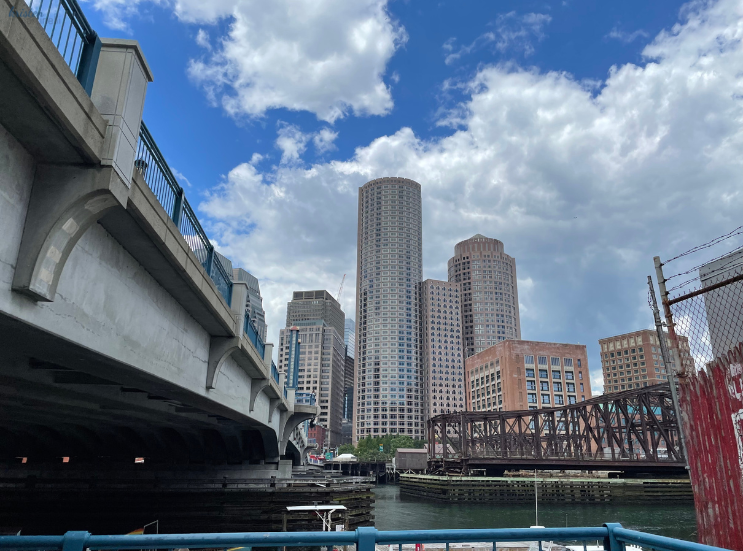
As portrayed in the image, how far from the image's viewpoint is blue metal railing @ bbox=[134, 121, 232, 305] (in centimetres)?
1010

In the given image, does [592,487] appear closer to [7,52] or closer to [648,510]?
[648,510]

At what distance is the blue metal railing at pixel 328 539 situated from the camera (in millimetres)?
4094

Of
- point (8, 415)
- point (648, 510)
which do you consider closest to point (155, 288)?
point (8, 415)

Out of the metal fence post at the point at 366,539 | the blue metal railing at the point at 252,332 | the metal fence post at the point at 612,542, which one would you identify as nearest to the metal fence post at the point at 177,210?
the blue metal railing at the point at 252,332

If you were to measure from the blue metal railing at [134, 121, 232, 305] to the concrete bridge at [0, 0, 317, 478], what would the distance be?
0.06 meters

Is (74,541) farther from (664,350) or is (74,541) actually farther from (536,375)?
(536,375)

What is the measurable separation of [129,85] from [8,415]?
896 inches

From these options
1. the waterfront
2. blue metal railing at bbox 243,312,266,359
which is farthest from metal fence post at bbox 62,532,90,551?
the waterfront

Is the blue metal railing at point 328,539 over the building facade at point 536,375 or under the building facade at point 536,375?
under

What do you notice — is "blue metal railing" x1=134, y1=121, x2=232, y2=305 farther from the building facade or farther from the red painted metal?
the building facade

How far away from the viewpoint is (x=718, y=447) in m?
8.45

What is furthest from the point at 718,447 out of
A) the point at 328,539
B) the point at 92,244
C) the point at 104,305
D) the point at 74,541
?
the point at 92,244

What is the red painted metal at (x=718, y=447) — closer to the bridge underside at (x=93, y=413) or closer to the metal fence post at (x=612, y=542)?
the metal fence post at (x=612, y=542)

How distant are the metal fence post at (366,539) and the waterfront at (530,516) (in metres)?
44.4
